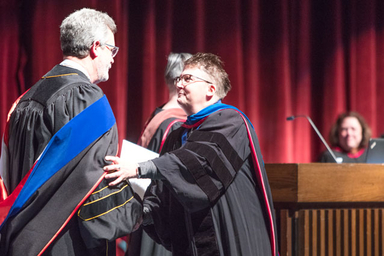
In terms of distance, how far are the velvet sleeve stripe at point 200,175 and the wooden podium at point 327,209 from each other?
919 millimetres

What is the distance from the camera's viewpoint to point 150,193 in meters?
2.58

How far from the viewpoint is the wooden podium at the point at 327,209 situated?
3.04 m

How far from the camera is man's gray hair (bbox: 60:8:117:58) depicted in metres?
2.26

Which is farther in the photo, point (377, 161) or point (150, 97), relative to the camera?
point (150, 97)

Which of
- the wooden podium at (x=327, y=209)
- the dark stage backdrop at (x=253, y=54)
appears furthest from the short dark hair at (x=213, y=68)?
the dark stage backdrop at (x=253, y=54)

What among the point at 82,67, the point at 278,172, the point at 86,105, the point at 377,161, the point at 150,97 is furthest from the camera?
the point at 150,97

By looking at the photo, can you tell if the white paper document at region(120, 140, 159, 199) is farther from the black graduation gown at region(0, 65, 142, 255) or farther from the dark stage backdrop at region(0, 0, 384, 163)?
the dark stage backdrop at region(0, 0, 384, 163)

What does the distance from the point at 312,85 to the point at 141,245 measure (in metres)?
3.52

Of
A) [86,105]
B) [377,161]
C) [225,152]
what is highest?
[86,105]

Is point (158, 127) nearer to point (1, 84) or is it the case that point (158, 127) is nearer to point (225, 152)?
point (225, 152)

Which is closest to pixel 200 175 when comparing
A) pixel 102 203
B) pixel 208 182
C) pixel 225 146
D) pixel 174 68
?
pixel 208 182

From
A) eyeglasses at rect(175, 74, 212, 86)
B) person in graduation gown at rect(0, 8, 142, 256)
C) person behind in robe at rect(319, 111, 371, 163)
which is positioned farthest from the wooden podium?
person behind in robe at rect(319, 111, 371, 163)

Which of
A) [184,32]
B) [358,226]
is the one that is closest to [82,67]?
[358,226]

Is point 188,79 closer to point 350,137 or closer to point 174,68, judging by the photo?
point 174,68
